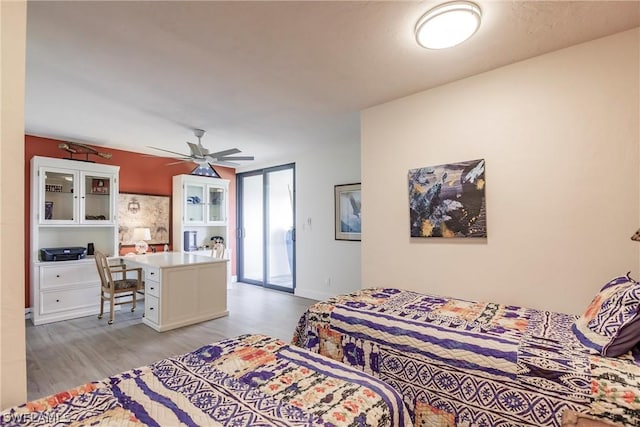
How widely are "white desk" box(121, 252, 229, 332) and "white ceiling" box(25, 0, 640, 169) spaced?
178 centimetres

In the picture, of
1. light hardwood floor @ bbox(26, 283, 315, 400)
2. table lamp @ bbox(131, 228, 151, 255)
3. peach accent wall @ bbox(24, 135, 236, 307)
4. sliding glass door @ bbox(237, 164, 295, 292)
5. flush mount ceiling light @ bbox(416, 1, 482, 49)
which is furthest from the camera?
sliding glass door @ bbox(237, 164, 295, 292)

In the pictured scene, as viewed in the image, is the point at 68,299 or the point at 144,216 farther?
the point at 144,216

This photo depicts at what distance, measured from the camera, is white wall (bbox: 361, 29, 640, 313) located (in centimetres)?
194

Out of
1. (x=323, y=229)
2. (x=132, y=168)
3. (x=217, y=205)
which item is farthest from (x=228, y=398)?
(x=217, y=205)

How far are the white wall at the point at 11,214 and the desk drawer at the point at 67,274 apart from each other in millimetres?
3781

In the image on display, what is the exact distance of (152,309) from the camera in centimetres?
373

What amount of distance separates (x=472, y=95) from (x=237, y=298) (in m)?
4.46

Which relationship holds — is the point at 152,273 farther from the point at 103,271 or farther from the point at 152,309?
the point at 103,271

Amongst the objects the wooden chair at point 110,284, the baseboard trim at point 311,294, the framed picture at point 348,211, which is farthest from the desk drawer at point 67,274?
the framed picture at point 348,211

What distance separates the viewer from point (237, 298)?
5.14 meters

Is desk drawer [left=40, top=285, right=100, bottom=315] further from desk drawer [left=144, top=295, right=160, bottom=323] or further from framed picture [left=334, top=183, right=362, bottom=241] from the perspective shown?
framed picture [left=334, top=183, right=362, bottom=241]

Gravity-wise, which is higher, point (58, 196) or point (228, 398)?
point (58, 196)

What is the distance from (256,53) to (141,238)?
406 cm

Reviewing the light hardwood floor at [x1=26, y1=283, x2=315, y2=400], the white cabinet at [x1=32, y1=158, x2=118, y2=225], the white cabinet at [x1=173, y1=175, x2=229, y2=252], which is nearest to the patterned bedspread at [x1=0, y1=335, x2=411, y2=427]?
the light hardwood floor at [x1=26, y1=283, x2=315, y2=400]
